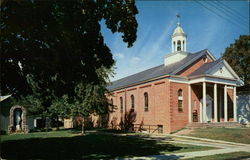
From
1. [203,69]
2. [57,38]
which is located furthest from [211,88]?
[57,38]

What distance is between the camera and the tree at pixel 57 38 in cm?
895

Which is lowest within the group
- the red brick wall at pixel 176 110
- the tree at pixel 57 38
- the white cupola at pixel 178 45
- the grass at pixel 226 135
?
the grass at pixel 226 135

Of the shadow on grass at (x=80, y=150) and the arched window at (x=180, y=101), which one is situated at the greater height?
the arched window at (x=180, y=101)

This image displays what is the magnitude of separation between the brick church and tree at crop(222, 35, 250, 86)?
33.9ft

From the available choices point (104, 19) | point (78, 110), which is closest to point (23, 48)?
point (104, 19)

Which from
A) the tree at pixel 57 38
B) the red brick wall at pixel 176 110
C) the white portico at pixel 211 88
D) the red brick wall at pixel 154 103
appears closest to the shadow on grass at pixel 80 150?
the tree at pixel 57 38

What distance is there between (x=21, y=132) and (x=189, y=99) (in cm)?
2045

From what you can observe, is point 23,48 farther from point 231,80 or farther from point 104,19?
point 231,80

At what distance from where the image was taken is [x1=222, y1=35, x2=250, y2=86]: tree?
137 feet

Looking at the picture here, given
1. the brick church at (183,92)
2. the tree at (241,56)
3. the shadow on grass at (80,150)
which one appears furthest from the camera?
the tree at (241,56)

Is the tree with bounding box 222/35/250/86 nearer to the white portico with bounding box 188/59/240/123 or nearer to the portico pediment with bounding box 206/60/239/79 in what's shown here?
Result: the white portico with bounding box 188/59/240/123

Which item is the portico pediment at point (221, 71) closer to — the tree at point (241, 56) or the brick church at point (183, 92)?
the brick church at point (183, 92)

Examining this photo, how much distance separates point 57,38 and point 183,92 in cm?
2059

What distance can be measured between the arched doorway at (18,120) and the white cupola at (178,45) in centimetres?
2001
